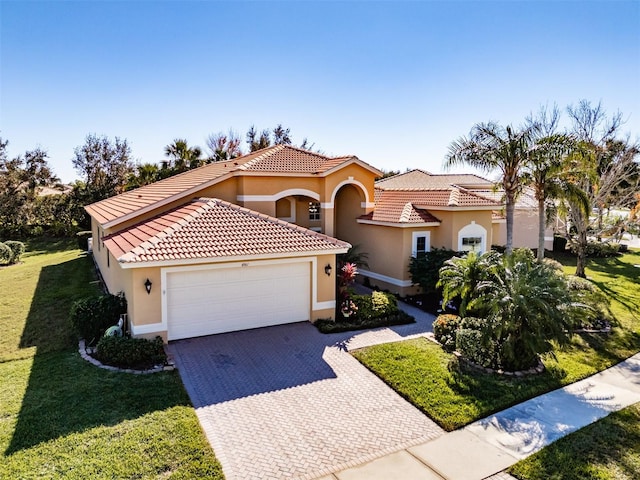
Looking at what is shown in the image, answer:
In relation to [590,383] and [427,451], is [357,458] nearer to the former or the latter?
[427,451]

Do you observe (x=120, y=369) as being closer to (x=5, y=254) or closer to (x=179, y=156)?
(x=5, y=254)

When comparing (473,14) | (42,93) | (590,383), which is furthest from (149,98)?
(590,383)

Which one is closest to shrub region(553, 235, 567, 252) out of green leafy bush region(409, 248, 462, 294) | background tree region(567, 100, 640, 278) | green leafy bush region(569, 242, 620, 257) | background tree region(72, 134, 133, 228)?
green leafy bush region(569, 242, 620, 257)

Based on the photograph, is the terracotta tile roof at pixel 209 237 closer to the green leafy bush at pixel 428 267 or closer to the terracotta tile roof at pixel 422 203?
the green leafy bush at pixel 428 267

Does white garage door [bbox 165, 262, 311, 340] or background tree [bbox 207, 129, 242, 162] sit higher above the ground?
background tree [bbox 207, 129, 242, 162]

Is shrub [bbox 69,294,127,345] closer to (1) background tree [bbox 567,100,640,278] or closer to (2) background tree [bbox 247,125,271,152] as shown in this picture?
(1) background tree [bbox 567,100,640,278]

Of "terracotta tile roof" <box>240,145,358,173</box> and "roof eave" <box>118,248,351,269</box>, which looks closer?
"roof eave" <box>118,248,351,269</box>

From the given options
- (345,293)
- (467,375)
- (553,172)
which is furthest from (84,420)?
(553,172)
